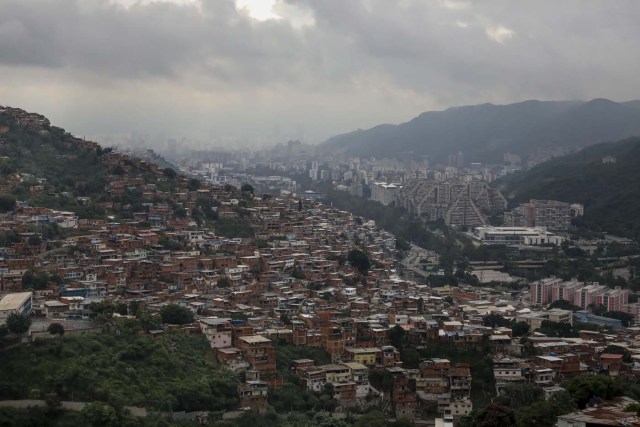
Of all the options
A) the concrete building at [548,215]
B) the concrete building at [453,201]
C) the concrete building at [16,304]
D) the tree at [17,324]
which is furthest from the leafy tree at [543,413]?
the concrete building at [453,201]

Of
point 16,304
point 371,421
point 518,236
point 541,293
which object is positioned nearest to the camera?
point 371,421

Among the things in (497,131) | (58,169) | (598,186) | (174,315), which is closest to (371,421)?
(174,315)

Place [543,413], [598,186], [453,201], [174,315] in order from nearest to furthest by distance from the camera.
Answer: [543,413]
[174,315]
[598,186]
[453,201]

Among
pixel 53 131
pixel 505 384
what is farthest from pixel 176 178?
pixel 505 384

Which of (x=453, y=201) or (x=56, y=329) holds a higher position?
(x=453, y=201)

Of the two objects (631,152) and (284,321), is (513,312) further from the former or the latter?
(631,152)

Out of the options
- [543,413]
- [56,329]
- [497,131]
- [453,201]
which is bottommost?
[543,413]

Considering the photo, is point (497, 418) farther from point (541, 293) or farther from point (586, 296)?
point (541, 293)
